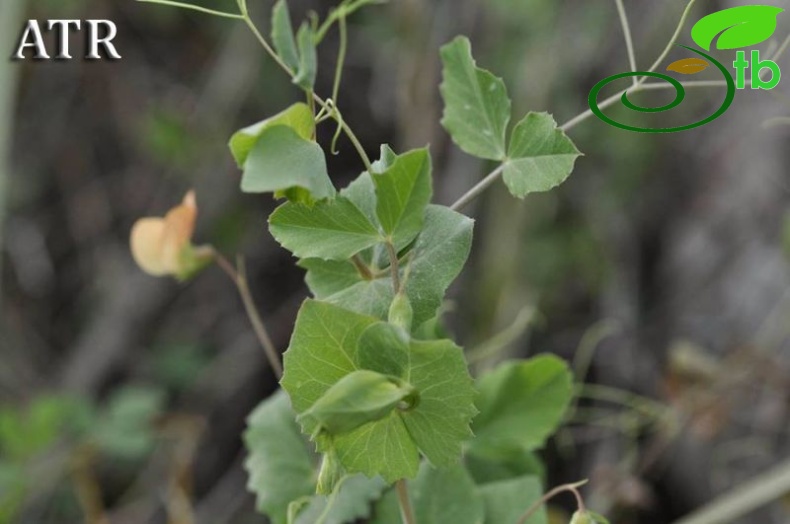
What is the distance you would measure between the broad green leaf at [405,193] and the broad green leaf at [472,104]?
0.08 meters

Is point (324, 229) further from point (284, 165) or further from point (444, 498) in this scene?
point (444, 498)

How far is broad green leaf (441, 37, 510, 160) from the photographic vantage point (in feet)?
1.36

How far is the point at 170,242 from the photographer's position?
1.61 feet

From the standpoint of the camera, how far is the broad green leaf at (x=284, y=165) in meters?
0.31

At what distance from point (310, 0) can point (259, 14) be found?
3.4 inches

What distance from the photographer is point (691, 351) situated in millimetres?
906

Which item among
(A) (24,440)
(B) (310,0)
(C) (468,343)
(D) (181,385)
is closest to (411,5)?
(B) (310,0)

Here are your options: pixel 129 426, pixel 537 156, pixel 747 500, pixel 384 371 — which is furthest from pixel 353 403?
pixel 129 426

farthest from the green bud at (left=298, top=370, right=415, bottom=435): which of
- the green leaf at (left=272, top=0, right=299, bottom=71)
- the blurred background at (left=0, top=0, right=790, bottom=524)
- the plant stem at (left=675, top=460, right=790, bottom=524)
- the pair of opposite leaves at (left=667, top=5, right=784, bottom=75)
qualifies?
the blurred background at (left=0, top=0, right=790, bottom=524)

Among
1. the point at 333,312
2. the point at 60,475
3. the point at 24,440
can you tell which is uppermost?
the point at 333,312

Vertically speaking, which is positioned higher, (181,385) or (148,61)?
(148,61)

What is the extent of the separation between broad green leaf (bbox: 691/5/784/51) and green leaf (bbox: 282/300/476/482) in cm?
30

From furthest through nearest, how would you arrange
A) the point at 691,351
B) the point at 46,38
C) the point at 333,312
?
the point at 46,38 → the point at 691,351 → the point at 333,312

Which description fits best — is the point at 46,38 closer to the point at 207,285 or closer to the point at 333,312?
the point at 207,285
